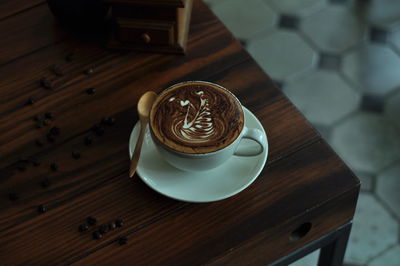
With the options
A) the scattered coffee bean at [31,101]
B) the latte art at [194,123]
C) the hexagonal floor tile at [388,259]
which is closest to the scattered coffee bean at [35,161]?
the scattered coffee bean at [31,101]

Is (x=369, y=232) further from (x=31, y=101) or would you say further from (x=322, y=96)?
(x=31, y=101)

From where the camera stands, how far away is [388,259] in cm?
136

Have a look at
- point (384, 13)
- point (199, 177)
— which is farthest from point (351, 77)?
point (199, 177)

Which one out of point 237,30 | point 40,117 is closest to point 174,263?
point 40,117

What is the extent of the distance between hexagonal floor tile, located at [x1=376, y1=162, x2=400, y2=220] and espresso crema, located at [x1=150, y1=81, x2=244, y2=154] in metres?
0.79

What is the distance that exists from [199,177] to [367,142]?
0.87 metres

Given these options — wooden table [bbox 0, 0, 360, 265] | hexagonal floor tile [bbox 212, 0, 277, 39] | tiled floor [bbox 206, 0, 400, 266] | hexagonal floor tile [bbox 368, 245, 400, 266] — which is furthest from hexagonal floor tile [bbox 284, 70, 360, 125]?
wooden table [bbox 0, 0, 360, 265]

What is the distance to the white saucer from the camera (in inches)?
31.3

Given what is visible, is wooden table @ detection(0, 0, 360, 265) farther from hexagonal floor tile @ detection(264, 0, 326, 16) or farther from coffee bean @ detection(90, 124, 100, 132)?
hexagonal floor tile @ detection(264, 0, 326, 16)

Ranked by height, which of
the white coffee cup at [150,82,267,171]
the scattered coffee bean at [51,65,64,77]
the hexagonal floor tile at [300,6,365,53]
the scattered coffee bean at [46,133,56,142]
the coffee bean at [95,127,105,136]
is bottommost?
the hexagonal floor tile at [300,6,365,53]

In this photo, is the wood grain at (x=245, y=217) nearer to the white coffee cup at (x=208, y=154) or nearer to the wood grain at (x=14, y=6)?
the white coffee cup at (x=208, y=154)

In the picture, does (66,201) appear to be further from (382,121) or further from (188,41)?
(382,121)

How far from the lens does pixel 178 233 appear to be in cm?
79

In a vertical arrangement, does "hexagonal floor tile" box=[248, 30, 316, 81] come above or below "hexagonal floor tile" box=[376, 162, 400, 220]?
→ above
